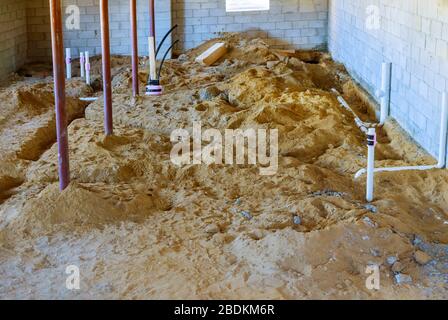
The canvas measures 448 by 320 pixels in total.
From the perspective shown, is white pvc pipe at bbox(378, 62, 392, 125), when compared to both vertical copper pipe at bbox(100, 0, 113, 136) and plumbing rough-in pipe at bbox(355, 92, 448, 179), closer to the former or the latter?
plumbing rough-in pipe at bbox(355, 92, 448, 179)

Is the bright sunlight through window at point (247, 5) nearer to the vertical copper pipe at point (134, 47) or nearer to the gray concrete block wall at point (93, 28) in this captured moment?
the gray concrete block wall at point (93, 28)

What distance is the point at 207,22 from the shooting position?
520 inches

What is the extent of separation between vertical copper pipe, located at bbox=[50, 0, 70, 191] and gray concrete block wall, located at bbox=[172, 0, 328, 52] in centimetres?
820

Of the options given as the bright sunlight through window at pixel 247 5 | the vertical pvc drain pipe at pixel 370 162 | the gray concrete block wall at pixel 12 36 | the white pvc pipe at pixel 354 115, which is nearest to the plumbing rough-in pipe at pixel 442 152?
the vertical pvc drain pipe at pixel 370 162

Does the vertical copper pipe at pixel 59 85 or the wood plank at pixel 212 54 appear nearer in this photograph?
the vertical copper pipe at pixel 59 85

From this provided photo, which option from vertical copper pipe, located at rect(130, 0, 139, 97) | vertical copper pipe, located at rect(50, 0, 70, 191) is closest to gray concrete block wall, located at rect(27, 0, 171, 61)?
vertical copper pipe, located at rect(130, 0, 139, 97)

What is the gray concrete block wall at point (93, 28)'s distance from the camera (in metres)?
12.7

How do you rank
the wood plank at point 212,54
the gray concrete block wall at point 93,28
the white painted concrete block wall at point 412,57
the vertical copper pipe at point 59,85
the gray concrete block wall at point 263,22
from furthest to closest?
1. the gray concrete block wall at point 263,22
2. the gray concrete block wall at point 93,28
3. the wood plank at point 212,54
4. the white painted concrete block wall at point 412,57
5. the vertical copper pipe at point 59,85

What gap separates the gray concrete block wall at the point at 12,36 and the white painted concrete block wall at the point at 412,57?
6.28 metres

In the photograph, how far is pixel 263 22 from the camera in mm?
13242

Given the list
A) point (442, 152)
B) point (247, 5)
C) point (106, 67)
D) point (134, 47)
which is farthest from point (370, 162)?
point (247, 5)

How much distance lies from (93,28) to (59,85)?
8.18 meters

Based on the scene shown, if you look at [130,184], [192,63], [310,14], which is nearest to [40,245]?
[130,184]

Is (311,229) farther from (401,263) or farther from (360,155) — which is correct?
(360,155)
